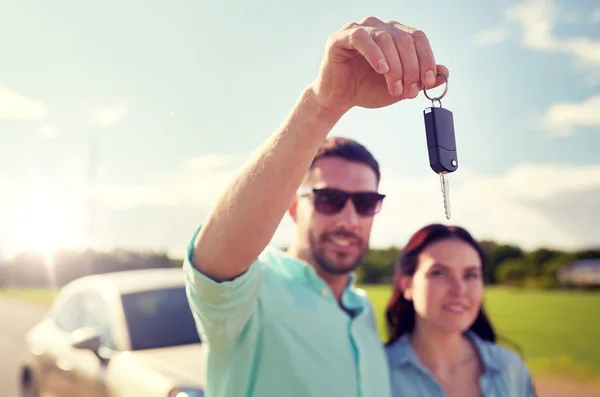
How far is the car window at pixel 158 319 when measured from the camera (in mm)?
4379

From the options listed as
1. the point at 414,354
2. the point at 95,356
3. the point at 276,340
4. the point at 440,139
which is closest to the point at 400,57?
the point at 440,139

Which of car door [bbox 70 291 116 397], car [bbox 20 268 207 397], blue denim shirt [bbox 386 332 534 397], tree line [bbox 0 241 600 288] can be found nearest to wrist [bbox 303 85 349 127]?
blue denim shirt [bbox 386 332 534 397]

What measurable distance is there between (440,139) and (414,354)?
1701mm

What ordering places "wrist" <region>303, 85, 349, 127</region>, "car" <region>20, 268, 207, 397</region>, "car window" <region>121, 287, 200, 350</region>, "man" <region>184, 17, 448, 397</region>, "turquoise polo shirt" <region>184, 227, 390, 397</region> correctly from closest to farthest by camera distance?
1. "man" <region>184, 17, 448, 397</region>
2. "wrist" <region>303, 85, 349, 127</region>
3. "turquoise polo shirt" <region>184, 227, 390, 397</region>
4. "car" <region>20, 268, 207, 397</region>
5. "car window" <region>121, 287, 200, 350</region>

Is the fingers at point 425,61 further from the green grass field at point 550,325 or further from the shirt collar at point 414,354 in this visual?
the green grass field at point 550,325

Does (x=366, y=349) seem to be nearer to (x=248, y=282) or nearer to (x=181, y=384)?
(x=248, y=282)

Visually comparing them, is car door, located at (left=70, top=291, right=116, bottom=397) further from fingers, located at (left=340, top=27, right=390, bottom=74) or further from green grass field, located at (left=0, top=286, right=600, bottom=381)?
fingers, located at (left=340, top=27, right=390, bottom=74)

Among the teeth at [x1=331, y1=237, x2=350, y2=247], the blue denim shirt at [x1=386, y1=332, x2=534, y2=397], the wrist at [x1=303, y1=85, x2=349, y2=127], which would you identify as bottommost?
the blue denim shirt at [x1=386, y1=332, x2=534, y2=397]

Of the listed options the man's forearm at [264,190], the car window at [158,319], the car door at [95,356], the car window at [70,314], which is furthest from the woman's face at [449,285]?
the car window at [70,314]

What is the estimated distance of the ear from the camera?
296 cm

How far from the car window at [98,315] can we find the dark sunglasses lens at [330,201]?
229 cm

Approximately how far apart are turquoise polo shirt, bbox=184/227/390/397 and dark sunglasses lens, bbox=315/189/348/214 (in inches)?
20.2

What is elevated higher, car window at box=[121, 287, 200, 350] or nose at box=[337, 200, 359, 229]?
nose at box=[337, 200, 359, 229]

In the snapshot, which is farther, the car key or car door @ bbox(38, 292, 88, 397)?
car door @ bbox(38, 292, 88, 397)
